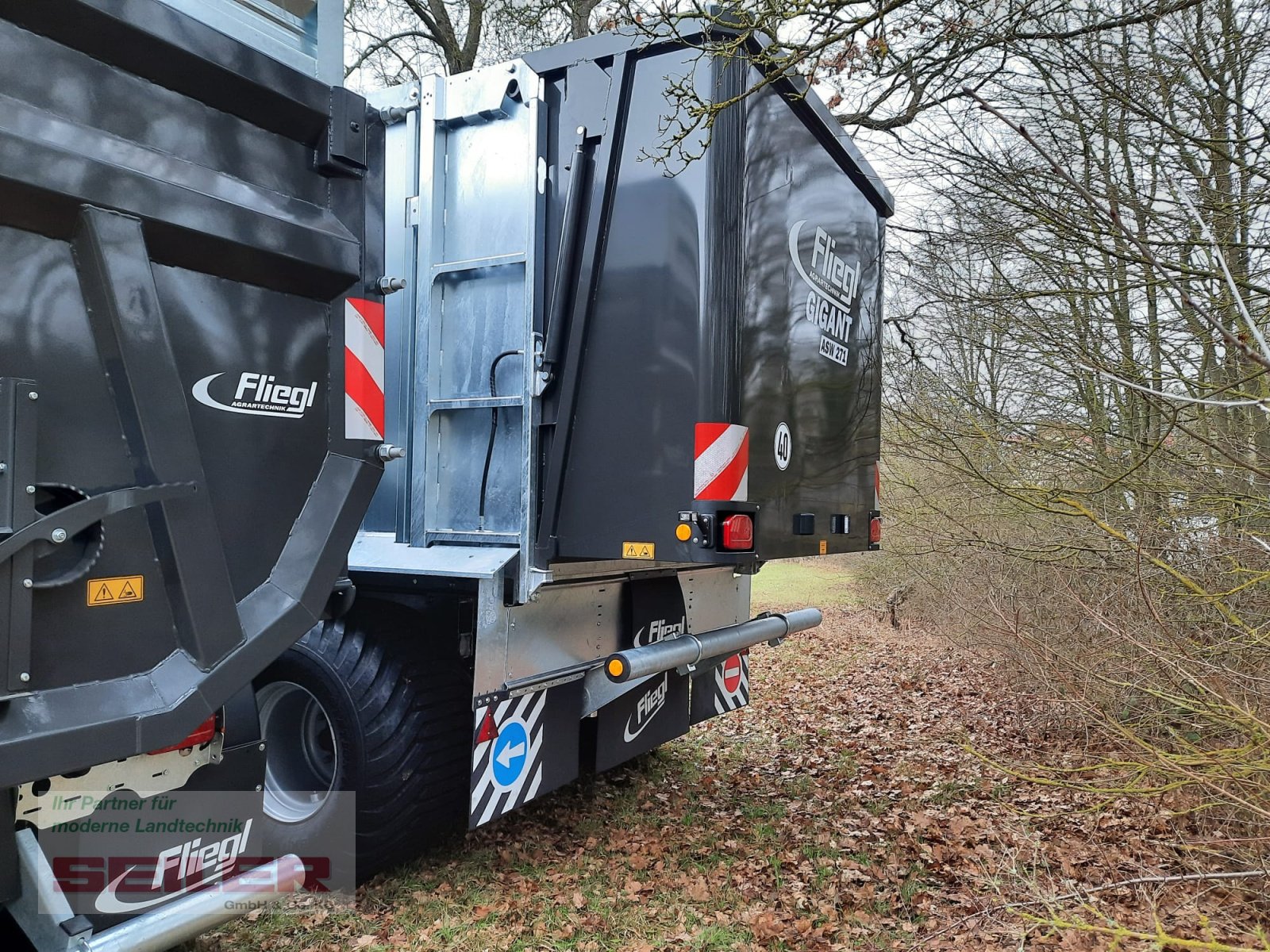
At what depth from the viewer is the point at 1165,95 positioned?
4.55m

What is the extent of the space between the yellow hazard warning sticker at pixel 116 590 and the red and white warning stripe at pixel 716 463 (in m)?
1.72

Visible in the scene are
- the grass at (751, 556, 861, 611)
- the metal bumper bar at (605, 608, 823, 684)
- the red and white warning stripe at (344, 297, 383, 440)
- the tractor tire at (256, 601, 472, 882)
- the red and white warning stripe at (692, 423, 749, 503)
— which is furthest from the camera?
the grass at (751, 556, 861, 611)

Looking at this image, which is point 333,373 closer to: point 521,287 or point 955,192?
point 521,287

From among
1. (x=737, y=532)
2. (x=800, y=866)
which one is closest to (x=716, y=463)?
(x=737, y=532)

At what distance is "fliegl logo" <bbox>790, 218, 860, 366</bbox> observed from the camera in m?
3.94

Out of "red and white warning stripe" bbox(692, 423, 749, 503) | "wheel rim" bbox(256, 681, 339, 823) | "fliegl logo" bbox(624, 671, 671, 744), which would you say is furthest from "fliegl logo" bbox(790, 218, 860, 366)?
"wheel rim" bbox(256, 681, 339, 823)

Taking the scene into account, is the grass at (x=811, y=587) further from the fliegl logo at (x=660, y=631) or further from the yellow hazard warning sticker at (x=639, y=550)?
the yellow hazard warning sticker at (x=639, y=550)

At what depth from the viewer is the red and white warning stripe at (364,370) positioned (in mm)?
2783

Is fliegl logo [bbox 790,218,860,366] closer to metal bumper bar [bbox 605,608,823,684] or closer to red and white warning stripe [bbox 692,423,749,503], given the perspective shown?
red and white warning stripe [bbox 692,423,749,503]

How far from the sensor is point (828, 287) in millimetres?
4207

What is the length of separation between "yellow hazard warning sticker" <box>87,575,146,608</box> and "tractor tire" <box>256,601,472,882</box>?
1.24 meters

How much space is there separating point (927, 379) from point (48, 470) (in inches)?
243

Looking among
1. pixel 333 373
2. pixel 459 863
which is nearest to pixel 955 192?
pixel 333 373

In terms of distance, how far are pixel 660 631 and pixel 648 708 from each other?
397mm
